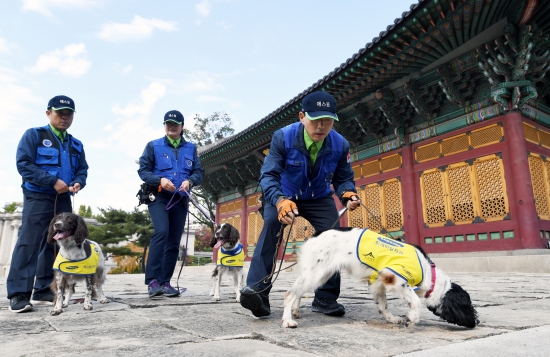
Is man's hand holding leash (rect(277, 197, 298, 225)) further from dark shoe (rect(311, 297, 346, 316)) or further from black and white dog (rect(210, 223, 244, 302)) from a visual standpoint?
black and white dog (rect(210, 223, 244, 302))

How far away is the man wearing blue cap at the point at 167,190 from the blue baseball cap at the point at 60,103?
99 cm

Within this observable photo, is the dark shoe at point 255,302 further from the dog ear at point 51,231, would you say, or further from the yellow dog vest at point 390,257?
the dog ear at point 51,231

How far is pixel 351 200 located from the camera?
300 centimetres

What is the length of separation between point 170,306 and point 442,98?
8738 millimetres

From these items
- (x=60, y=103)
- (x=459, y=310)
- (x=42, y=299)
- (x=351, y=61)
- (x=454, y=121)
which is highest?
(x=351, y=61)

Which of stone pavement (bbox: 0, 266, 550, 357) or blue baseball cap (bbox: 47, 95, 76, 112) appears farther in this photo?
blue baseball cap (bbox: 47, 95, 76, 112)

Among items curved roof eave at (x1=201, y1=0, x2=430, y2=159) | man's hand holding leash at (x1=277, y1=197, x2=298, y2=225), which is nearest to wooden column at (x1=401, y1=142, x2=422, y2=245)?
curved roof eave at (x1=201, y1=0, x2=430, y2=159)

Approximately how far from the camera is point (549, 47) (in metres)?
7.96

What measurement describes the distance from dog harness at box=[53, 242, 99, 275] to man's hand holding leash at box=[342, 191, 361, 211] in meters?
2.47

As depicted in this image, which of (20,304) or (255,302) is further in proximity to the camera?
(20,304)

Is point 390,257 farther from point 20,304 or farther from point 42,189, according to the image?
point 42,189

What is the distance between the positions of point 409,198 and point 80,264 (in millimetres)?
8581

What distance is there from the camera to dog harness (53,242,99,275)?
3.48m

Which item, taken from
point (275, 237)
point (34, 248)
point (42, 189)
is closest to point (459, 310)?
point (275, 237)
